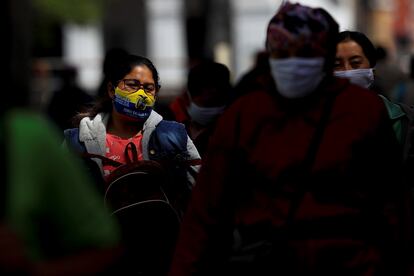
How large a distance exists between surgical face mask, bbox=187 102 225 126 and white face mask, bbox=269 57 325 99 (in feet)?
10.8

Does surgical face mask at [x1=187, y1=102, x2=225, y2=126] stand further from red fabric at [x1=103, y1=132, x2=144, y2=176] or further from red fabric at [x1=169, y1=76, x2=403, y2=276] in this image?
red fabric at [x1=169, y1=76, x2=403, y2=276]

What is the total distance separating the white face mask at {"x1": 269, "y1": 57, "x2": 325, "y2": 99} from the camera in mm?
A: 4434

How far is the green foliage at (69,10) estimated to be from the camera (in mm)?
31672

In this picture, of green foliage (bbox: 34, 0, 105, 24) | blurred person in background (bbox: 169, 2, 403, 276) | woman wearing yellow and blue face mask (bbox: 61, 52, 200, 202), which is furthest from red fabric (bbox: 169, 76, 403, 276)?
green foliage (bbox: 34, 0, 105, 24)

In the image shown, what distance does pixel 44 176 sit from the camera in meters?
3.45

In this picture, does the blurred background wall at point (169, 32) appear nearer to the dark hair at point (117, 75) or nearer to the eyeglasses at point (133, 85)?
the dark hair at point (117, 75)

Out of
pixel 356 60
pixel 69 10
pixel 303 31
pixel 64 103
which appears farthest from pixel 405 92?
pixel 69 10

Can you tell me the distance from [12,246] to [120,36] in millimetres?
37380

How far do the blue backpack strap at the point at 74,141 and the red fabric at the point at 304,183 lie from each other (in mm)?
1975

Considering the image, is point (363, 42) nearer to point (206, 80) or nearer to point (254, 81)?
point (206, 80)

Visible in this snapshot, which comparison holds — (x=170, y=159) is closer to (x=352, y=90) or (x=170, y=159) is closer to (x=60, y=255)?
(x=352, y=90)

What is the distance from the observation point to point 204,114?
7844 millimetres

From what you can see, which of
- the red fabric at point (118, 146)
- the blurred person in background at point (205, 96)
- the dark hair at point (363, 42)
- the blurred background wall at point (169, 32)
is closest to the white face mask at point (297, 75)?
the red fabric at point (118, 146)

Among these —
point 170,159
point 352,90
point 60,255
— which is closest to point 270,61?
point 352,90
